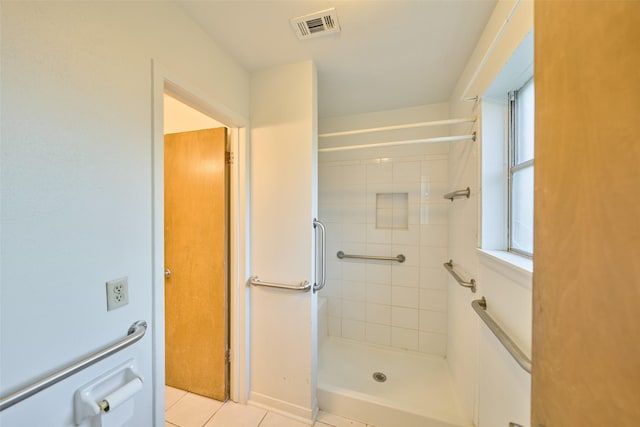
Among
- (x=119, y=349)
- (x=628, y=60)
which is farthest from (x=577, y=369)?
(x=119, y=349)

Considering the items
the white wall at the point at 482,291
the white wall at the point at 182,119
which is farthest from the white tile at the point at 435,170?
the white wall at the point at 182,119

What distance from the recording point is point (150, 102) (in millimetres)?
952

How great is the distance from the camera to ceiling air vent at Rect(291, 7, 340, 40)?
1106 millimetres

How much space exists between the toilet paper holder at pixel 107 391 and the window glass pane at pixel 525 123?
1.98 metres

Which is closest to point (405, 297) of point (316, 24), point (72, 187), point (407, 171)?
point (407, 171)

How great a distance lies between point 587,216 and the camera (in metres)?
0.34

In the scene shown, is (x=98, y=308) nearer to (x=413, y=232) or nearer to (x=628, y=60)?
(x=628, y=60)

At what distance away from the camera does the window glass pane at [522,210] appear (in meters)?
1.02

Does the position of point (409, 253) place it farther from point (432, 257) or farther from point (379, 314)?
point (379, 314)

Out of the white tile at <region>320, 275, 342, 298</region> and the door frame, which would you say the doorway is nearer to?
the door frame

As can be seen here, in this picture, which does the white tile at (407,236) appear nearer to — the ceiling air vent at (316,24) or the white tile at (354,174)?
the white tile at (354,174)

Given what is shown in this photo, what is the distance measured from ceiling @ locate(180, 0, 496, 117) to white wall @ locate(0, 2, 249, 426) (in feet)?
1.22

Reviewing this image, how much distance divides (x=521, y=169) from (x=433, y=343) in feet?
5.85

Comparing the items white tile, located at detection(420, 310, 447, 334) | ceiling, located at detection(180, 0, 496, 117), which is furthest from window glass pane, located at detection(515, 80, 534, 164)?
white tile, located at detection(420, 310, 447, 334)
